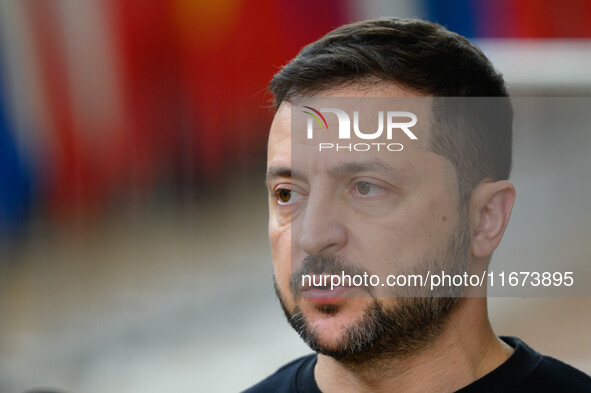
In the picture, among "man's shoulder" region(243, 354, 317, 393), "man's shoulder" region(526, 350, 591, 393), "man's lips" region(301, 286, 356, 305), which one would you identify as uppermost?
"man's lips" region(301, 286, 356, 305)

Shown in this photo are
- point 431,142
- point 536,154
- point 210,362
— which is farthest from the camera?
point 210,362

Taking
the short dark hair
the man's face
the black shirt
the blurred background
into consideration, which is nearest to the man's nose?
the man's face

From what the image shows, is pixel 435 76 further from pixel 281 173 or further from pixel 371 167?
pixel 281 173

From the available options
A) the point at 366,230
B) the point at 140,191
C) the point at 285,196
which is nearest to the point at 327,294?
the point at 366,230

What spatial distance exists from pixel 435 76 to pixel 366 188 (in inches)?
13.3

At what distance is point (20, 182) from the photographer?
3.57 meters

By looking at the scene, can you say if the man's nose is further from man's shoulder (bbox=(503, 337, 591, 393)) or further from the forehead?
man's shoulder (bbox=(503, 337, 591, 393))

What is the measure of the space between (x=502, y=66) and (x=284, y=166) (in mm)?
1892

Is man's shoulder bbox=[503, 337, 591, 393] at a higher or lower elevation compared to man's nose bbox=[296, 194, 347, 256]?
lower

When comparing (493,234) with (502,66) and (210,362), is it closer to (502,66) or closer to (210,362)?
(502,66)

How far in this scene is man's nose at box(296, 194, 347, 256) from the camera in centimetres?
151

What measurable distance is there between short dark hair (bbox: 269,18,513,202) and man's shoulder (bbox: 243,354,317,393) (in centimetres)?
73

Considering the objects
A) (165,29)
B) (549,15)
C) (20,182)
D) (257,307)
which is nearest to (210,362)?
(257,307)

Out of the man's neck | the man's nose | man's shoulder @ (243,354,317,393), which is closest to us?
the man's nose
